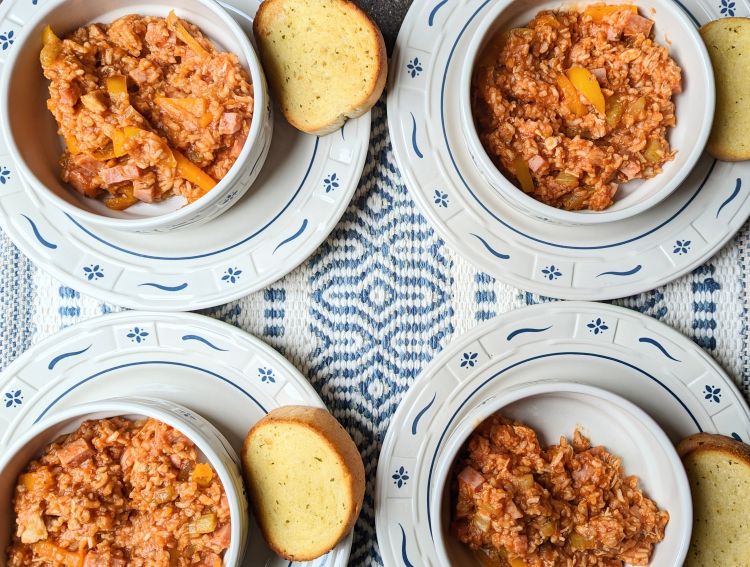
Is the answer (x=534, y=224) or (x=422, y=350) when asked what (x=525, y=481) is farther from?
(x=534, y=224)

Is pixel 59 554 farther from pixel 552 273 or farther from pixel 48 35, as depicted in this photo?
pixel 552 273

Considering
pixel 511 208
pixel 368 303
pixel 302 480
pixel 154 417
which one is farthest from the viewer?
pixel 368 303

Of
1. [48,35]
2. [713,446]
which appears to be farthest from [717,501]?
[48,35]

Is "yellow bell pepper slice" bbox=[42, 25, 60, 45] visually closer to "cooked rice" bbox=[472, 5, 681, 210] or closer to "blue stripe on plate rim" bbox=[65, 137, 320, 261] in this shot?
"blue stripe on plate rim" bbox=[65, 137, 320, 261]

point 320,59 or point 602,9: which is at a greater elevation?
point 602,9

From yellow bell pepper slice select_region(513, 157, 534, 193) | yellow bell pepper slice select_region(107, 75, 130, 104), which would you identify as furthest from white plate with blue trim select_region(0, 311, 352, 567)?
yellow bell pepper slice select_region(513, 157, 534, 193)

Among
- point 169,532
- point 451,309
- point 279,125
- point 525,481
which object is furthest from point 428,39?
point 169,532
